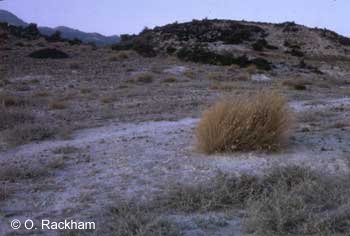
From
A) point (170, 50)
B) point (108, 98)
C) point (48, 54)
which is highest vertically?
point (170, 50)

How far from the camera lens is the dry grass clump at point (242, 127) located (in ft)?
24.2

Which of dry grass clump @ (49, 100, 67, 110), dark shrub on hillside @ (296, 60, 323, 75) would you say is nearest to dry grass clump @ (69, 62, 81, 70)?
dry grass clump @ (49, 100, 67, 110)

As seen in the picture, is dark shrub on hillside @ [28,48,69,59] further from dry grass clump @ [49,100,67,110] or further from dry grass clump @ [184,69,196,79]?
dry grass clump @ [49,100,67,110]

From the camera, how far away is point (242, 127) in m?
7.36

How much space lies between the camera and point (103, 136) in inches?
362

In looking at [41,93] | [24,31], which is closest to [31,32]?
[24,31]

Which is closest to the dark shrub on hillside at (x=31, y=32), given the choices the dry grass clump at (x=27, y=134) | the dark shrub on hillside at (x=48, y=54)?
the dark shrub on hillside at (x=48, y=54)

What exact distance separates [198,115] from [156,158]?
4089mm

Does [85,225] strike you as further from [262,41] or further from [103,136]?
[262,41]

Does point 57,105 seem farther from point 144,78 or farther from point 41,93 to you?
point 144,78

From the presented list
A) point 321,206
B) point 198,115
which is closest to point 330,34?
point 198,115

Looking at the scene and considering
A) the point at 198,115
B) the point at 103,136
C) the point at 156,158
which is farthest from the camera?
the point at 198,115

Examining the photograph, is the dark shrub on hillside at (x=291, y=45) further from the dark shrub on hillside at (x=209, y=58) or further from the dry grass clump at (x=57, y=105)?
the dry grass clump at (x=57, y=105)

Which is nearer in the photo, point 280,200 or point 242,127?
point 280,200
